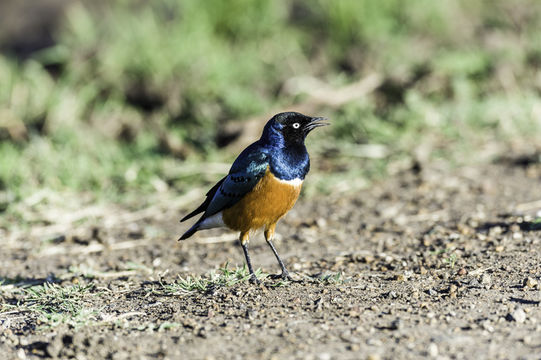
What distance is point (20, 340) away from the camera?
3.36m

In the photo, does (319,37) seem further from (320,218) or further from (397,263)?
→ (397,263)

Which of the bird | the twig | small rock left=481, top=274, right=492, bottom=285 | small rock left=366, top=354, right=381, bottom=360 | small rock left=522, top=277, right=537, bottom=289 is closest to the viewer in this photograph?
small rock left=366, top=354, right=381, bottom=360

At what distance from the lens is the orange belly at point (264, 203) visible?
4.16m

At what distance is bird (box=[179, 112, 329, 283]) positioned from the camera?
164 inches

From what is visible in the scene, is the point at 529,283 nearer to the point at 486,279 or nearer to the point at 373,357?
the point at 486,279

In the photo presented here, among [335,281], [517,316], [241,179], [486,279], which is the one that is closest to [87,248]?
[241,179]

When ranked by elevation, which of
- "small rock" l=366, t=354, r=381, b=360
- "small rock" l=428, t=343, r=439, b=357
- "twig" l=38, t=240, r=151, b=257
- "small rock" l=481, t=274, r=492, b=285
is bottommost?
"twig" l=38, t=240, r=151, b=257

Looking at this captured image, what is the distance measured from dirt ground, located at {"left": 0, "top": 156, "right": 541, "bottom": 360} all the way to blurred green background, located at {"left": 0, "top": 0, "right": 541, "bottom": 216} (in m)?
0.70

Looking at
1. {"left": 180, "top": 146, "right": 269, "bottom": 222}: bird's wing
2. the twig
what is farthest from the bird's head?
the twig

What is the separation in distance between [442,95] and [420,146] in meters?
1.14

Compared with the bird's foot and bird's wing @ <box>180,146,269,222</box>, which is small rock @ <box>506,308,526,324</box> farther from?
bird's wing @ <box>180,146,269,222</box>

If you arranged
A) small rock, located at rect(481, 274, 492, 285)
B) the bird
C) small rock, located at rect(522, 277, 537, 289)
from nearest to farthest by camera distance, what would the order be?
small rock, located at rect(522, 277, 537, 289)
small rock, located at rect(481, 274, 492, 285)
the bird

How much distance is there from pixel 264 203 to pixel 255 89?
4037 mm

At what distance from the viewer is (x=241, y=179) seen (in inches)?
166
